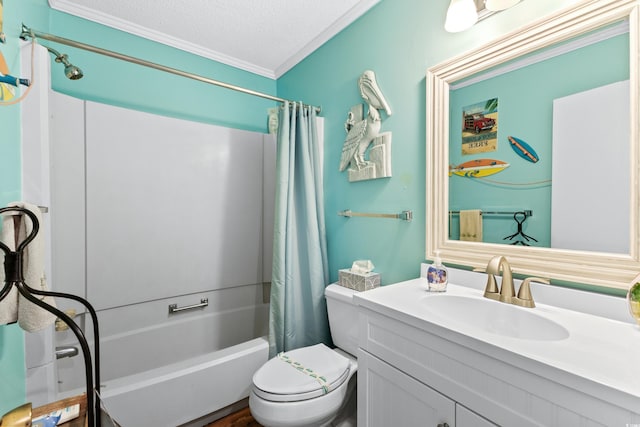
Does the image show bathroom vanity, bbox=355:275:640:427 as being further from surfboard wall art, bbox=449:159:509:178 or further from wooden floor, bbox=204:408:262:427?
wooden floor, bbox=204:408:262:427

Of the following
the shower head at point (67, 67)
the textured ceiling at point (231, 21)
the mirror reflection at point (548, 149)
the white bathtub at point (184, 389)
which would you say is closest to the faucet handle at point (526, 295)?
the mirror reflection at point (548, 149)

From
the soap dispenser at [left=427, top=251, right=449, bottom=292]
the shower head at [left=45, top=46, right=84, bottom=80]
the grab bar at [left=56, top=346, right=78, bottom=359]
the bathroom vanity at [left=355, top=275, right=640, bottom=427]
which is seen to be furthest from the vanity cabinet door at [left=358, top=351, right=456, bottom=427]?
the shower head at [left=45, top=46, right=84, bottom=80]

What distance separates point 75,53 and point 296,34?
54.6 inches

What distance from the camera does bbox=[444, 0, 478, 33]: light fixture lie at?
1.12 metres

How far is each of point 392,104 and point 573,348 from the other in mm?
1255

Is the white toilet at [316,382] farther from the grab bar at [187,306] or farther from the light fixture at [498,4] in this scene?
the light fixture at [498,4]

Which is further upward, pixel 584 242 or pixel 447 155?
pixel 447 155

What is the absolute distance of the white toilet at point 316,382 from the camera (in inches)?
44.2

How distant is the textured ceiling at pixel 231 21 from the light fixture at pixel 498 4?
753 mm

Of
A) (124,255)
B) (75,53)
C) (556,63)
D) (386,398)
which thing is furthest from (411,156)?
(75,53)

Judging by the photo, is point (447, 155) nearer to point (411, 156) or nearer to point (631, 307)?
point (411, 156)

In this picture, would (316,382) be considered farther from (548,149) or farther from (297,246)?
(548,149)

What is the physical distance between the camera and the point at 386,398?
0.98 meters

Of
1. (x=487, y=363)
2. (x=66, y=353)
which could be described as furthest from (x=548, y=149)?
(x=66, y=353)
